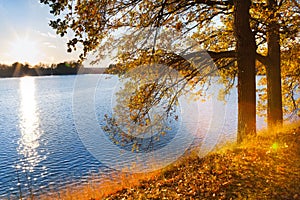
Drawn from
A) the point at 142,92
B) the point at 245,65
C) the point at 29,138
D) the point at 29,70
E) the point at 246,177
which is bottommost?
the point at 29,138

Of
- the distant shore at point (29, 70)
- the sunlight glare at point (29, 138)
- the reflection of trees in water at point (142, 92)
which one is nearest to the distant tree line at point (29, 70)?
the distant shore at point (29, 70)

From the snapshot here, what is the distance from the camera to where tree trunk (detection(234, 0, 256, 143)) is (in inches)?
331

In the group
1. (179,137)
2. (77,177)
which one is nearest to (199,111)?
(179,137)

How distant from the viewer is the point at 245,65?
8672 millimetres

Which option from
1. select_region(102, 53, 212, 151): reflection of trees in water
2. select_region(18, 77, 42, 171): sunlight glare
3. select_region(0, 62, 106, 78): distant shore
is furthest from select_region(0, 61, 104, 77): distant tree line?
select_region(102, 53, 212, 151): reflection of trees in water

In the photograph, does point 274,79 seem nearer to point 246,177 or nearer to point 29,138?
point 246,177

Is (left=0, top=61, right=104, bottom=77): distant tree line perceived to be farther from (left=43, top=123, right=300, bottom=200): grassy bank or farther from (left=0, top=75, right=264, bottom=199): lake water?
(left=43, top=123, right=300, bottom=200): grassy bank

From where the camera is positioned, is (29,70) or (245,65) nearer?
(245,65)

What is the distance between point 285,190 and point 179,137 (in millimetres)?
14633

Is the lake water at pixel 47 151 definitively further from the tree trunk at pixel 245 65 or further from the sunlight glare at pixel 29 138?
the tree trunk at pixel 245 65

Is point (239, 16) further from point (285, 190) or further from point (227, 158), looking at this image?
point (285, 190)

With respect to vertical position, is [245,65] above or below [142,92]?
above

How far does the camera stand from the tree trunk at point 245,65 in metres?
8.40

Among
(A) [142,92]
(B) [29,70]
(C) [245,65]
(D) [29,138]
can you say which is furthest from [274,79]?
(B) [29,70]
